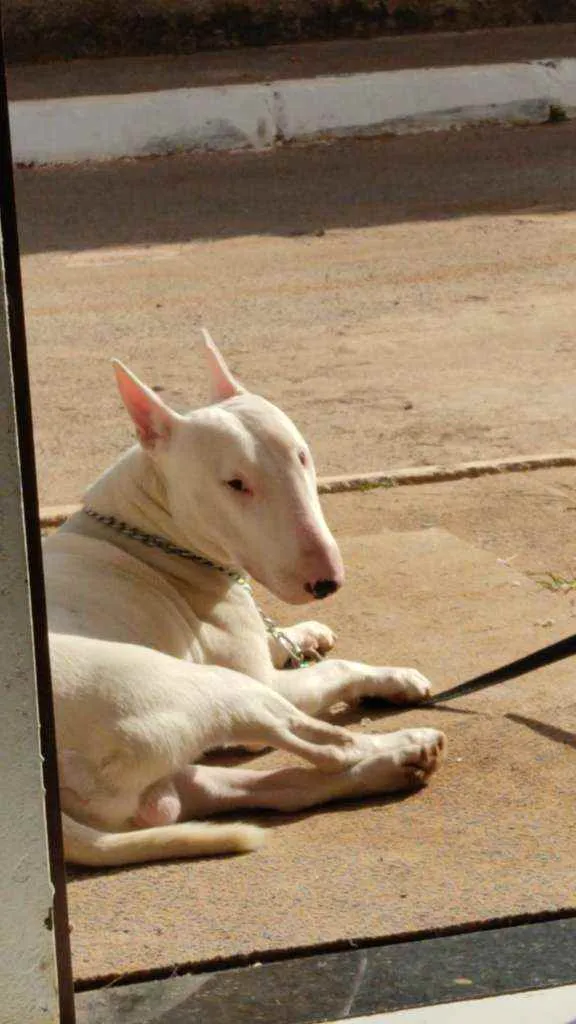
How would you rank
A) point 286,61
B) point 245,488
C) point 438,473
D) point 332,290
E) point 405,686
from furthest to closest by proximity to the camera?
1. point 286,61
2. point 332,290
3. point 438,473
4. point 405,686
5. point 245,488

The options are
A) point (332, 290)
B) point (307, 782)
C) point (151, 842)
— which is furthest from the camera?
point (332, 290)

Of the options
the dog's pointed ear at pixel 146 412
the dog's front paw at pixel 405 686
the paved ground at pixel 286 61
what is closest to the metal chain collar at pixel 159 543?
the dog's pointed ear at pixel 146 412

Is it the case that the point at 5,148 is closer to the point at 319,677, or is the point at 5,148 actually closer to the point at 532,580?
the point at 319,677

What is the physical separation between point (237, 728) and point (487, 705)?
92 centimetres

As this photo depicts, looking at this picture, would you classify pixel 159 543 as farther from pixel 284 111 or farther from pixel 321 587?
pixel 284 111

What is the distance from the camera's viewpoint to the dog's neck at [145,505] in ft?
15.1

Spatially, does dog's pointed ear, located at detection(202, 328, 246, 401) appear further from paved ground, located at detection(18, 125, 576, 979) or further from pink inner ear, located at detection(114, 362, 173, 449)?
paved ground, located at detection(18, 125, 576, 979)

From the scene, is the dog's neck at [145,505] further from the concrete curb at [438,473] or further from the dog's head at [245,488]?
the concrete curb at [438,473]

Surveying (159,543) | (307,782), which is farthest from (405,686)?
(159,543)

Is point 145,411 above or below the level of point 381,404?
above

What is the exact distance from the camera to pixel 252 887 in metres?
3.74

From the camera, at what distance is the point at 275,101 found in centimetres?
1333

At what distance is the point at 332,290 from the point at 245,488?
5640mm

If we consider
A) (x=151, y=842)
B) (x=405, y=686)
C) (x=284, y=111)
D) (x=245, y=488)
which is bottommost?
(x=284, y=111)
